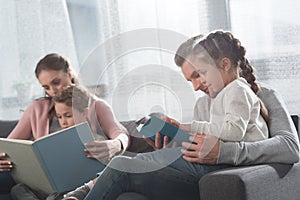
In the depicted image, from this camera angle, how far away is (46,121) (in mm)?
2588

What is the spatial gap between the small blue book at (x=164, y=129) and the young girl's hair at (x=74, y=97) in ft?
1.41

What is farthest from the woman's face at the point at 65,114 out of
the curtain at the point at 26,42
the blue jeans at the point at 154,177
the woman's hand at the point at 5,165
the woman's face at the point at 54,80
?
the curtain at the point at 26,42

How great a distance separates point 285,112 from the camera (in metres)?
2.14

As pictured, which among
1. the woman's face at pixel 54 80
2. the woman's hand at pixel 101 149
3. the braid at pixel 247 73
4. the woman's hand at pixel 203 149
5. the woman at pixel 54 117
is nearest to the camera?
the woman's hand at pixel 203 149

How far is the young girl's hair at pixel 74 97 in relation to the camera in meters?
2.31

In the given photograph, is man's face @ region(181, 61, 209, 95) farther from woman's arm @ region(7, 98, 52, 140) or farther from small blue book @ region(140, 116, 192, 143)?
woman's arm @ region(7, 98, 52, 140)

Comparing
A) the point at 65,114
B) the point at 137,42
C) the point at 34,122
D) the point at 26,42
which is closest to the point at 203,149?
the point at 137,42

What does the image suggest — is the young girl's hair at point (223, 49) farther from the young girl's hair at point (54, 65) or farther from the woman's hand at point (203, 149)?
the young girl's hair at point (54, 65)

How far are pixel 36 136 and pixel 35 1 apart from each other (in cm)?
100

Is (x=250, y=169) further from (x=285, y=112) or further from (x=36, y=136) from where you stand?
(x=36, y=136)

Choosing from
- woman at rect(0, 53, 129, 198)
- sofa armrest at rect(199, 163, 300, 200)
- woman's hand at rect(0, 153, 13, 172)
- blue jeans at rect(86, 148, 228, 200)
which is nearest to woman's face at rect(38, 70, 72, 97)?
woman at rect(0, 53, 129, 198)

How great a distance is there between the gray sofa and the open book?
1.03ft

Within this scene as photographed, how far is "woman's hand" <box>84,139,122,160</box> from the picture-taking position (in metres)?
2.21

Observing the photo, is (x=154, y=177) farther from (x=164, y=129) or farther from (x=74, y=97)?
(x=74, y=97)
